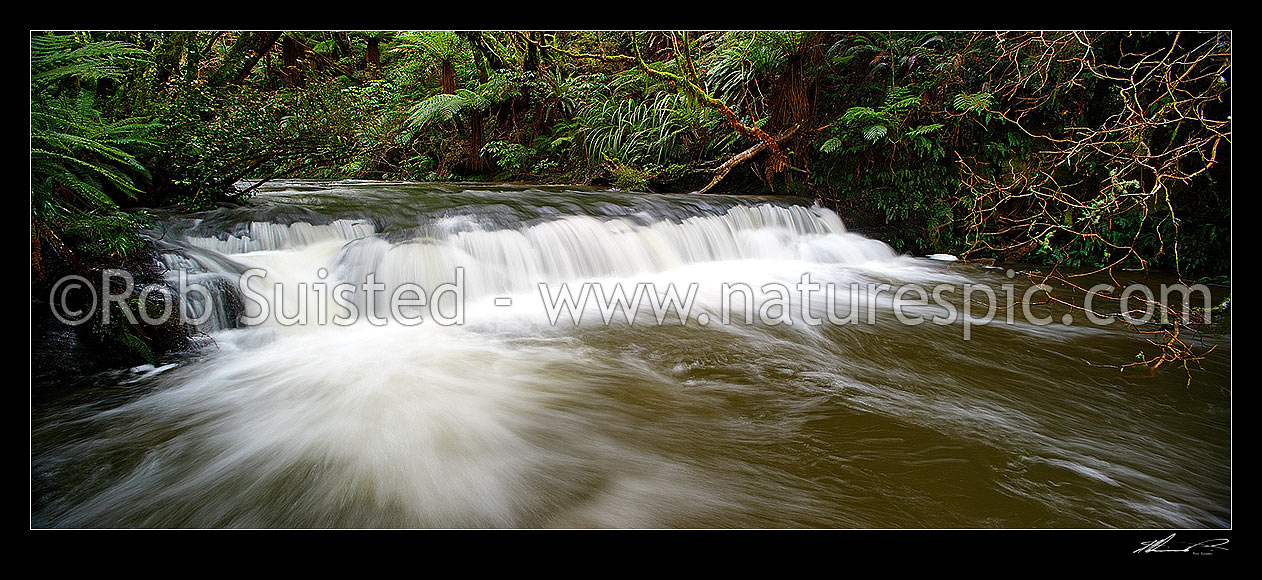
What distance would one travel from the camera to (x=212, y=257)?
2.23 m

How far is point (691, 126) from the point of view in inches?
218

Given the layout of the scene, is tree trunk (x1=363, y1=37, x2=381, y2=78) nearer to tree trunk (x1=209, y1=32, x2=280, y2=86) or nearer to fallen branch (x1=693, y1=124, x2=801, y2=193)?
tree trunk (x1=209, y1=32, x2=280, y2=86)

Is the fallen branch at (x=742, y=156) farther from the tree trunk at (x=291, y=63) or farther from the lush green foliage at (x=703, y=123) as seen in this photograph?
the tree trunk at (x=291, y=63)

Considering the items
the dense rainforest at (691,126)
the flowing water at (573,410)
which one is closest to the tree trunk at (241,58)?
the dense rainforest at (691,126)

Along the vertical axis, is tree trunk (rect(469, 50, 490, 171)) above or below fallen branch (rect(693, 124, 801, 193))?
above

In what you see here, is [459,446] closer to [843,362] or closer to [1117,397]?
[843,362]

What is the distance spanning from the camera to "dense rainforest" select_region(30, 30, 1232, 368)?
1.63 meters

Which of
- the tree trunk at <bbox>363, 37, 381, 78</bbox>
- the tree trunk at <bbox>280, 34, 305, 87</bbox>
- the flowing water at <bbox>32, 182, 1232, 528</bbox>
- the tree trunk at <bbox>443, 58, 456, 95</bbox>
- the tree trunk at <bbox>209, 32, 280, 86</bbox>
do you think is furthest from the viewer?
the tree trunk at <bbox>443, 58, 456, 95</bbox>
